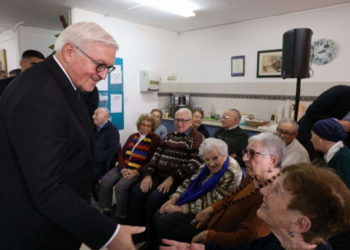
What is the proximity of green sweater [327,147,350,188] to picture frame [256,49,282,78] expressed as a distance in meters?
2.74

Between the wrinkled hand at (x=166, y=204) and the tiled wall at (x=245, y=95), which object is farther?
the tiled wall at (x=245, y=95)

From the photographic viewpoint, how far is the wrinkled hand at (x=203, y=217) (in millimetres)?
1850

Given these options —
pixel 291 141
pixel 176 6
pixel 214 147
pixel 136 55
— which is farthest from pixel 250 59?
pixel 214 147

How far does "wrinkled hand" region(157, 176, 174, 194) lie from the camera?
8.22 ft

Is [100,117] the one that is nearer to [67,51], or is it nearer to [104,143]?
[104,143]

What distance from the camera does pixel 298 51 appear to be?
2721 mm

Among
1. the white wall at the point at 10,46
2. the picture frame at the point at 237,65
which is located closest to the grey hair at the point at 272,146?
the picture frame at the point at 237,65

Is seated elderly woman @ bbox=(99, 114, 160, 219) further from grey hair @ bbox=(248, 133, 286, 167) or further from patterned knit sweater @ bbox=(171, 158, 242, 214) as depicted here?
grey hair @ bbox=(248, 133, 286, 167)

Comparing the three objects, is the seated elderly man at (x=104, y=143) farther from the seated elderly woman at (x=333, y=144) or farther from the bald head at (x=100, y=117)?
the seated elderly woman at (x=333, y=144)

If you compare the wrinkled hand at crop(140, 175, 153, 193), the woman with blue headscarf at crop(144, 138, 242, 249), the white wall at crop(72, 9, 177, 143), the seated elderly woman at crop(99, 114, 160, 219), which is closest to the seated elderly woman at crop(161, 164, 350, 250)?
the woman with blue headscarf at crop(144, 138, 242, 249)

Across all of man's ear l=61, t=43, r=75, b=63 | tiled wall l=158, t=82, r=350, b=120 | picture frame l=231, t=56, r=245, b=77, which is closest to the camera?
man's ear l=61, t=43, r=75, b=63

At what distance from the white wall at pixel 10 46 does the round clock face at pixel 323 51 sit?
18.3 ft

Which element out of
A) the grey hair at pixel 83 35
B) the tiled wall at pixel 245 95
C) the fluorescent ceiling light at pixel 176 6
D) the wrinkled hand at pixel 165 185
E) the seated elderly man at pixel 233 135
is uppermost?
the fluorescent ceiling light at pixel 176 6

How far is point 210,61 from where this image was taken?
5.26m
